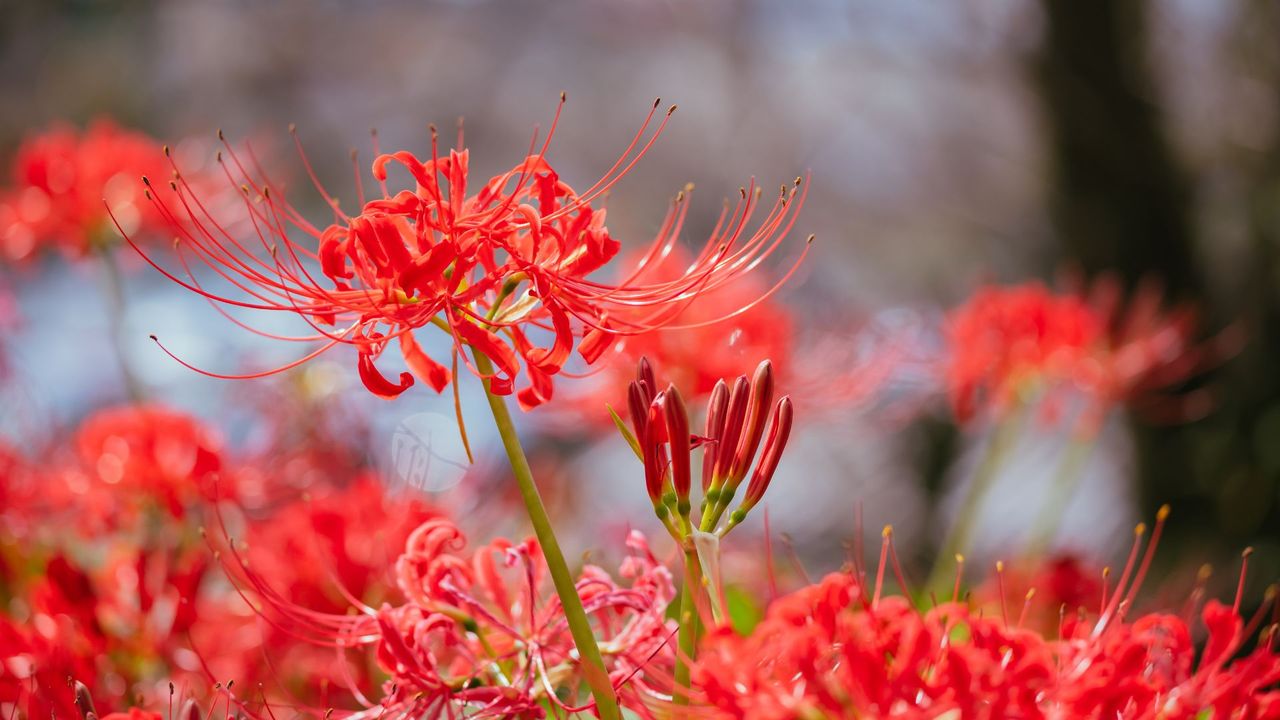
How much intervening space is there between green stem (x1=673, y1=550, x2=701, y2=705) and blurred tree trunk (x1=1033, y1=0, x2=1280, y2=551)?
6.49 ft

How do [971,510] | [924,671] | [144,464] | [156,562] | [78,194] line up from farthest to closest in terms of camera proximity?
[78,194]
[971,510]
[144,464]
[156,562]
[924,671]

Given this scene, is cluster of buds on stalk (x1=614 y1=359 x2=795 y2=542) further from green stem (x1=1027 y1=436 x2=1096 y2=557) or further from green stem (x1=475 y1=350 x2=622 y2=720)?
green stem (x1=1027 y1=436 x2=1096 y2=557)

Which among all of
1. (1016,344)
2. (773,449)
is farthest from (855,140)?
(773,449)

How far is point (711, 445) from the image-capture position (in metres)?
0.75

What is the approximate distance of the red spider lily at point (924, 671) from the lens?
0.64 m

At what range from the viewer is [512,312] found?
2.59 feet

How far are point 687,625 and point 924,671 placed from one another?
0.14 m

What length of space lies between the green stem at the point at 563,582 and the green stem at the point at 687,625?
4cm

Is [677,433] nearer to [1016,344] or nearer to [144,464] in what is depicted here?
[144,464]

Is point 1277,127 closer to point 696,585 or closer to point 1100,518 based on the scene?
point 1100,518

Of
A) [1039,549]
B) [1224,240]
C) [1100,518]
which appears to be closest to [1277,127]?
[1224,240]

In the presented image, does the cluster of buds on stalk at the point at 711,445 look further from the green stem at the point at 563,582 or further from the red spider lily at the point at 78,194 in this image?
the red spider lily at the point at 78,194

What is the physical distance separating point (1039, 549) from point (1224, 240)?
1762 mm

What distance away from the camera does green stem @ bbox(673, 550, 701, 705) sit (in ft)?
2.33
